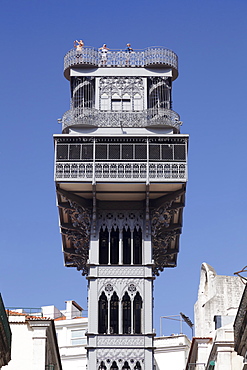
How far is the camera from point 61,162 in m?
63.2

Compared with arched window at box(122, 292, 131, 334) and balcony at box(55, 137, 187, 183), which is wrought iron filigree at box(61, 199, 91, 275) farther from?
arched window at box(122, 292, 131, 334)

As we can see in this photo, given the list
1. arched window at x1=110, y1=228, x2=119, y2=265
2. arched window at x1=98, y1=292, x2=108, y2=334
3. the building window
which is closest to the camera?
arched window at x1=98, y1=292, x2=108, y2=334

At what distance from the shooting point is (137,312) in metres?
62.4

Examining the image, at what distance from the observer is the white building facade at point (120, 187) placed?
203 ft

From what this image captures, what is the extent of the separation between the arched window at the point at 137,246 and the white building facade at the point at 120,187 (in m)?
0.06

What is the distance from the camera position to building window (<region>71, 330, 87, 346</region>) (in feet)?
294

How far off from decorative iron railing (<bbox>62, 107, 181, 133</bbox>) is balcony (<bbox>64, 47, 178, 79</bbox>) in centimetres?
319

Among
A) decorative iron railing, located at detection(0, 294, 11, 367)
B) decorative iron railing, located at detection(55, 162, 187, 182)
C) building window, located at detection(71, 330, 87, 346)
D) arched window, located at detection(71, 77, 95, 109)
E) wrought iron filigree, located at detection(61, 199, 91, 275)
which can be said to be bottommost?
decorative iron railing, located at detection(0, 294, 11, 367)

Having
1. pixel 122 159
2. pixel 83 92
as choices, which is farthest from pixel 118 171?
pixel 83 92

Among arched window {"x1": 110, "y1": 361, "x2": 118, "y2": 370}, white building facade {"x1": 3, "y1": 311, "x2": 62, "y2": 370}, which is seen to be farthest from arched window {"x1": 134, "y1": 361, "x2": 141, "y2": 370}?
white building facade {"x1": 3, "y1": 311, "x2": 62, "y2": 370}

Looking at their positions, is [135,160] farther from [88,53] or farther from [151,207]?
[88,53]

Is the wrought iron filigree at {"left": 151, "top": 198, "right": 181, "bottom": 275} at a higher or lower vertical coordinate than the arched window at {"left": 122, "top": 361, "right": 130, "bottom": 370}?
higher

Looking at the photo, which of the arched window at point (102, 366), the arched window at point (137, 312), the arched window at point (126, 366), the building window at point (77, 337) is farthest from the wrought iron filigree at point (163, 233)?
the building window at point (77, 337)

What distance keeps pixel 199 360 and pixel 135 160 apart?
1204cm
